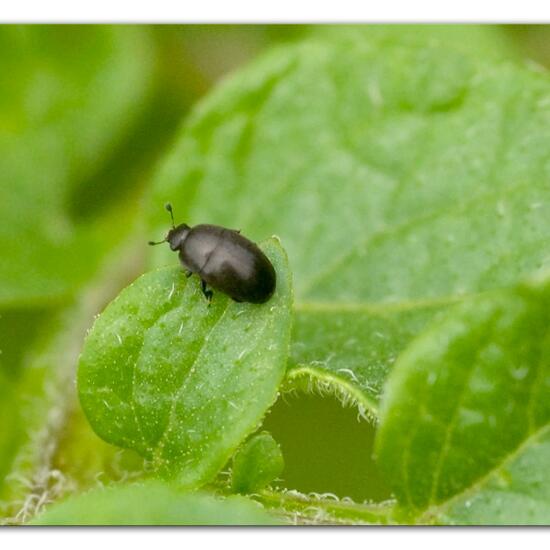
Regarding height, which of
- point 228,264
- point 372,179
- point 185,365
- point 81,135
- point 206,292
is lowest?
point 185,365

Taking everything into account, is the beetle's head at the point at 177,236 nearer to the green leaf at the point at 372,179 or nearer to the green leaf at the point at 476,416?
the green leaf at the point at 372,179

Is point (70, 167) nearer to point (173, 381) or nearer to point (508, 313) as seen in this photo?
point (173, 381)

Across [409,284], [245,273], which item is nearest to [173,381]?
[245,273]

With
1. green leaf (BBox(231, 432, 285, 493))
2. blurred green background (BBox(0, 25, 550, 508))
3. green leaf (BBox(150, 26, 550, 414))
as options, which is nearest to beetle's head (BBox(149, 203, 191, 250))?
green leaf (BBox(150, 26, 550, 414))

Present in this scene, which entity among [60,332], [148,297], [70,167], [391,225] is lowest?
[148,297]

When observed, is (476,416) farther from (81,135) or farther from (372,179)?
(81,135)

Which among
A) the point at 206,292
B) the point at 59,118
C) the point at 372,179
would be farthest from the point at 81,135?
the point at 206,292

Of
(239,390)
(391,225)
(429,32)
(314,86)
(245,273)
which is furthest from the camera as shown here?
(429,32)
